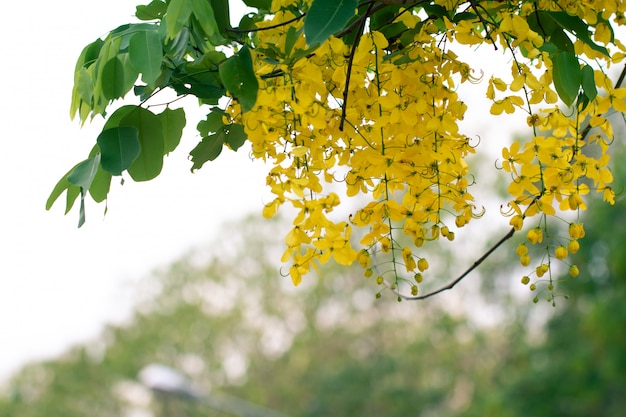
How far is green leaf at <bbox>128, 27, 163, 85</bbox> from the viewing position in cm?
65

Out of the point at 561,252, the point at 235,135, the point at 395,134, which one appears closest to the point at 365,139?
the point at 395,134

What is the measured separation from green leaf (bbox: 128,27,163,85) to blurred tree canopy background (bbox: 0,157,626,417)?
11856 mm

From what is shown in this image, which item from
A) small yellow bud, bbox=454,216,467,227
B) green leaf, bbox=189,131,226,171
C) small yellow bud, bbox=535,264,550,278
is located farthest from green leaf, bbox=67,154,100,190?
small yellow bud, bbox=535,264,550,278

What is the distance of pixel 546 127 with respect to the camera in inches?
30.7

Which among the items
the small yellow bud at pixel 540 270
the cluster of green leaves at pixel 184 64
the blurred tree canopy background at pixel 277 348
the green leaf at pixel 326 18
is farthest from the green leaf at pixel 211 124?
the blurred tree canopy background at pixel 277 348

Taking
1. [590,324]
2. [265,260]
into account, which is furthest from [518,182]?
[265,260]

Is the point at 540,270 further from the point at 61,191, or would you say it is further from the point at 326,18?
the point at 61,191

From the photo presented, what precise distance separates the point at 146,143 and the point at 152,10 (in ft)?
0.51

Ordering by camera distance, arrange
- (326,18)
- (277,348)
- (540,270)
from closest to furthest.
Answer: (326,18) → (540,270) → (277,348)

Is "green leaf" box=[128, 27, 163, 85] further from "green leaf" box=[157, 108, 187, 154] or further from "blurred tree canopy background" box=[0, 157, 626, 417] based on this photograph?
"blurred tree canopy background" box=[0, 157, 626, 417]

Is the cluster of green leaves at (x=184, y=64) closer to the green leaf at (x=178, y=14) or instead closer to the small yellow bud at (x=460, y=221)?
the green leaf at (x=178, y=14)

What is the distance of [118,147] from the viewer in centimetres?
67

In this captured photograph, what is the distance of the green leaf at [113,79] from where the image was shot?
68 centimetres

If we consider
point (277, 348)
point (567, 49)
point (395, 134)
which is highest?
point (277, 348)
